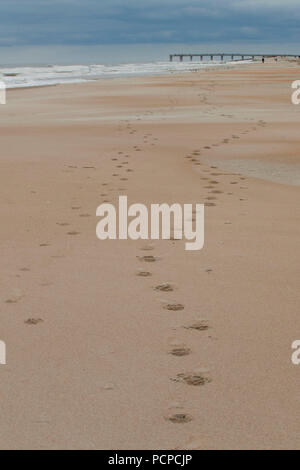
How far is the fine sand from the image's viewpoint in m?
2.90

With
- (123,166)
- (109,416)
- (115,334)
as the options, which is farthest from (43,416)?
(123,166)

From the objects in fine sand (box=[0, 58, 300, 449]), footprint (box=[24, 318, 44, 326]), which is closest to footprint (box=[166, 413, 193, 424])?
fine sand (box=[0, 58, 300, 449])

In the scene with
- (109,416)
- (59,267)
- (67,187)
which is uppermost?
(67,187)

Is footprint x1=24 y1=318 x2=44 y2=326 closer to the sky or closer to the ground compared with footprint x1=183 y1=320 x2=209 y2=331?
closer to the sky

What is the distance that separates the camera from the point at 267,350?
11.8ft

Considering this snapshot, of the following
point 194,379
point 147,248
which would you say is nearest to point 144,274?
point 147,248

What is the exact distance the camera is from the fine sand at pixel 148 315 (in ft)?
9.53

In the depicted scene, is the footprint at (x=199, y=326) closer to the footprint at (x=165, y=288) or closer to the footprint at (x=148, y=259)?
the footprint at (x=165, y=288)

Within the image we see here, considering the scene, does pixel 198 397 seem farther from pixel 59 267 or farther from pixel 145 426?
pixel 59 267

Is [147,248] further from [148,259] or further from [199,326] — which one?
[199,326]

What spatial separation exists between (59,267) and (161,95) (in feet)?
72.2

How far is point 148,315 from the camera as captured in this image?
4.09 metres

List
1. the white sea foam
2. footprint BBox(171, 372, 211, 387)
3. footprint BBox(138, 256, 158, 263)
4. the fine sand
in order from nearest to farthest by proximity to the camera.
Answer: the fine sand, footprint BBox(171, 372, 211, 387), footprint BBox(138, 256, 158, 263), the white sea foam

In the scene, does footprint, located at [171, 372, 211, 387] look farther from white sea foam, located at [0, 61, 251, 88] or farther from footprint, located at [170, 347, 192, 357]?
white sea foam, located at [0, 61, 251, 88]
